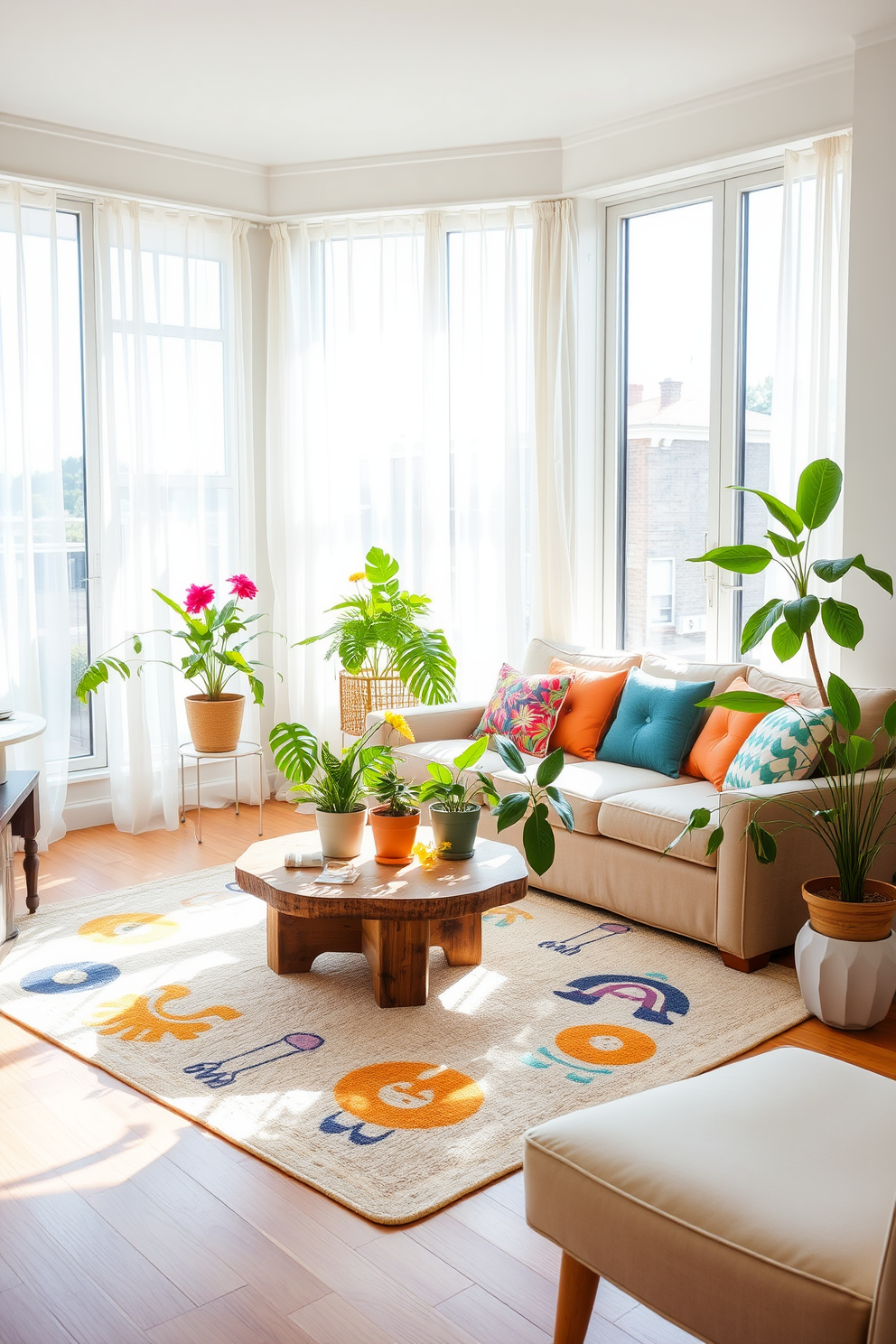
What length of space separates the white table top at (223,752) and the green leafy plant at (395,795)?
1.77 meters

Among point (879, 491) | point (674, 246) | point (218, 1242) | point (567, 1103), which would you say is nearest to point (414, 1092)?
point (567, 1103)

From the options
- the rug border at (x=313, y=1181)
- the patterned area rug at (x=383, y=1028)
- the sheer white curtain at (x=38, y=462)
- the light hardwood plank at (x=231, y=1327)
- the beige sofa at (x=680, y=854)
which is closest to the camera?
the light hardwood plank at (x=231, y=1327)

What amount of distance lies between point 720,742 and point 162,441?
2.87 metres

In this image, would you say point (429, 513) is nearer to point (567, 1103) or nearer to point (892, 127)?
point (892, 127)

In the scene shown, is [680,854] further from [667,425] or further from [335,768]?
[667,425]

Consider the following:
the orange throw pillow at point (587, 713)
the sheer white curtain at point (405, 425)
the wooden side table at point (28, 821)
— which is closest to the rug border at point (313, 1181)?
the wooden side table at point (28, 821)

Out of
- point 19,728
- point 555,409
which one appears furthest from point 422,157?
A: point 19,728

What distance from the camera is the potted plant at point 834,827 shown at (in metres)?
3.12

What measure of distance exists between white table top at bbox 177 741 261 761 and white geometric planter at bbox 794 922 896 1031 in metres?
2.70

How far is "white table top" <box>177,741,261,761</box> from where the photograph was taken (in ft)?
16.5

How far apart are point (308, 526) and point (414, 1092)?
339 centimetres

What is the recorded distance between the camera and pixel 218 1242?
2242 millimetres

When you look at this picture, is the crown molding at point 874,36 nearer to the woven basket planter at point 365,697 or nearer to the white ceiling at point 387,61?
the white ceiling at point 387,61

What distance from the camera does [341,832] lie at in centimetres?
345
